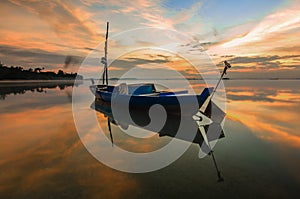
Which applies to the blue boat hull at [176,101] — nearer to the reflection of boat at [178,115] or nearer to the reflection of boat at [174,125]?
the reflection of boat at [178,115]

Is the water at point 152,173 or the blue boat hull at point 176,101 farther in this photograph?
the blue boat hull at point 176,101

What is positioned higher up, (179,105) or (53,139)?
(179,105)

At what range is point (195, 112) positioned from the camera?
13.3 metres

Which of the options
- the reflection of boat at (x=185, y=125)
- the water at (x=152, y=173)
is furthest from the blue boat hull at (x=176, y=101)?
the water at (x=152, y=173)

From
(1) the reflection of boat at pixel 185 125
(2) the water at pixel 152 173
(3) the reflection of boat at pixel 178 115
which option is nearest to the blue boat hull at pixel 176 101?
(3) the reflection of boat at pixel 178 115

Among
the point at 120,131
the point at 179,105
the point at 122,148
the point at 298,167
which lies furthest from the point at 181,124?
the point at 298,167

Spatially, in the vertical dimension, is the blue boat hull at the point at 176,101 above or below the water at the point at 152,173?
above

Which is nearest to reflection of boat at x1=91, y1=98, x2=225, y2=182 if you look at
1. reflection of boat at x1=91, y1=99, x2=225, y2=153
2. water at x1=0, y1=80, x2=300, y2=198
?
reflection of boat at x1=91, y1=99, x2=225, y2=153

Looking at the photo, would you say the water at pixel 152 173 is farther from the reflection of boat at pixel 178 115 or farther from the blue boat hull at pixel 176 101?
the blue boat hull at pixel 176 101

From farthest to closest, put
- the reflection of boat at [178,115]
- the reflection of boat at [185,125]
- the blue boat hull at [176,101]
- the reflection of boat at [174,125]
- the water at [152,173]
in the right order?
the blue boat hull at [176,101]
the reflection of boat at [178,115]
the reflection of boat at [174,125]
the reflection of boat at [185,125]
the water at [152,173]

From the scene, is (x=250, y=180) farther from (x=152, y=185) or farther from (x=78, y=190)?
(x=78, y=190)

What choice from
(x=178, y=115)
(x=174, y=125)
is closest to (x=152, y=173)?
(x=174, y=125)

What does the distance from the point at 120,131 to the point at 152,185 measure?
5705 millimetres

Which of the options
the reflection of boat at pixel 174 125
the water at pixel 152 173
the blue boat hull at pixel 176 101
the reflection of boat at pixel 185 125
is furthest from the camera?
the blue boat hull at pixel 176 101
